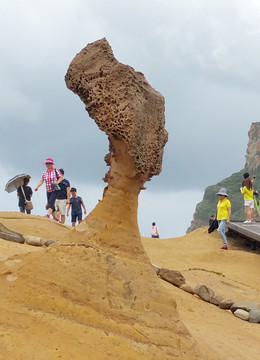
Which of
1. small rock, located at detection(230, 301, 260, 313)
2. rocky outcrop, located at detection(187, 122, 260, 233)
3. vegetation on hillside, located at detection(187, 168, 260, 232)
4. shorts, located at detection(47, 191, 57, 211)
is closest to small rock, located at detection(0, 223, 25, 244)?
small rock, located at detection(230, 301, 260, 313)

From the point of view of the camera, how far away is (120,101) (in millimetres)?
3643

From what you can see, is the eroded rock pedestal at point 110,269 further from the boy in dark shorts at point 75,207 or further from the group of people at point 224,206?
the boy in dark shorts at point 75,207

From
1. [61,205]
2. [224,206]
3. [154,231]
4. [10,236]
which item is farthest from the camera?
[154,231]

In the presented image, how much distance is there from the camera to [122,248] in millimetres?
3660

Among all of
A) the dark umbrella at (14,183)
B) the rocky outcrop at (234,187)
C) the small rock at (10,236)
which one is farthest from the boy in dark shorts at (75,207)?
the rocky outcrop at (234,187)

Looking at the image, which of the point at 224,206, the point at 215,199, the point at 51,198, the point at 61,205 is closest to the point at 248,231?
the point at 224,206

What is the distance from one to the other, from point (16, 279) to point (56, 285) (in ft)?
0.98

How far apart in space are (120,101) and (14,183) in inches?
251

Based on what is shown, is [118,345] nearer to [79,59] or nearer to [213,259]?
[79,59]

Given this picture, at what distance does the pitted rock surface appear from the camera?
11.9 ft

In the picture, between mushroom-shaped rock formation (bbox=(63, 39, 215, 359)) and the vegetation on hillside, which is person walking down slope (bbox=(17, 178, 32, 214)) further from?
the vegetation on hillside

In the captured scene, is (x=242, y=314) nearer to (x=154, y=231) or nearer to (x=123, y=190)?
(x=123, y=190)

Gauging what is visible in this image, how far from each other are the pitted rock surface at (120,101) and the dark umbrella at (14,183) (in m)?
6.05

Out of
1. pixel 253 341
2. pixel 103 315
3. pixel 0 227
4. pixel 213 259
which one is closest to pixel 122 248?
pixel 103 315
